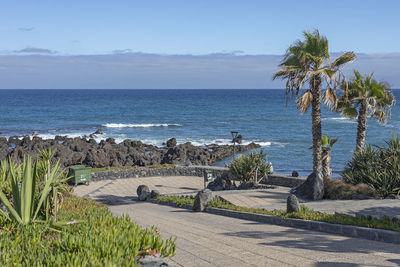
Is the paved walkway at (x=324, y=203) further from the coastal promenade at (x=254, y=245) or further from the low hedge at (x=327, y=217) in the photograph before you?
the coastal promenade at (x=254, y=245)

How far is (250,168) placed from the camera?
74.0 ft

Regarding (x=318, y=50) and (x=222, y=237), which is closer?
(x=222, y=237)

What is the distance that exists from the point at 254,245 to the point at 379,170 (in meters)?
8.76

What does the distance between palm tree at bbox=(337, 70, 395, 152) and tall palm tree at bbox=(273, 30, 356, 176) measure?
1993 mm

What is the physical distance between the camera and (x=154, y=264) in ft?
22.4

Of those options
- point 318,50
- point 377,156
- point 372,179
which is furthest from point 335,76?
point 372,179

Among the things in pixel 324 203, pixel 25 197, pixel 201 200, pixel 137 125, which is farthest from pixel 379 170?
pixel 137 125

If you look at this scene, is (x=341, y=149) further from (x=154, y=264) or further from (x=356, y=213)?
(x=154, y=264)

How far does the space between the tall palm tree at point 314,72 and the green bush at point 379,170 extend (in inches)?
80.6

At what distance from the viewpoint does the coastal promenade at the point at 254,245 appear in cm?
842

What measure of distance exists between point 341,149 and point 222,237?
1705 inches

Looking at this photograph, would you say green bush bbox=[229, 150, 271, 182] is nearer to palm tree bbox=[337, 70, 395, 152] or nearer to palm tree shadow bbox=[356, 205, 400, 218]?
palm tree bbox=[337, 70, 395, 152]

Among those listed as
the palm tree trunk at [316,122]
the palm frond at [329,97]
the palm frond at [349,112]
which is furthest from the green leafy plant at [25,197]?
the palm frond at [349,112]

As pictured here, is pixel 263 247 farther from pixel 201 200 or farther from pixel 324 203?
pixel 201 200
